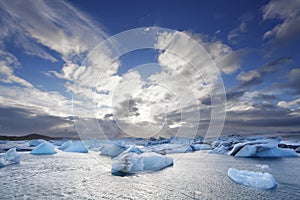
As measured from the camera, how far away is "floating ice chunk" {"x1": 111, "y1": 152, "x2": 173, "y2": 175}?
26.2 feet

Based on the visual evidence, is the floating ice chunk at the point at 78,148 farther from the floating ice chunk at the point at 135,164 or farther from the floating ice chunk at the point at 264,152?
the floating ice chunk at the point at 264,152

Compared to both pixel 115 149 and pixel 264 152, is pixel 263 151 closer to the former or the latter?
pixel 264 152

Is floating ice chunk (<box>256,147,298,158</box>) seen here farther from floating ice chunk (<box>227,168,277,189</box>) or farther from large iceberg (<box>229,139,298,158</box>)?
floating ice chunk (<box>227,168,277,189</box>)

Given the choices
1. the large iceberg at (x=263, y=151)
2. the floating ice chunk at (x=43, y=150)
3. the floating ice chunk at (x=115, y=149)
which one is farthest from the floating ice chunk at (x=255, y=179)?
the floating ice chunk at (x=43, y=150)

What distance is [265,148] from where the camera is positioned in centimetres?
1412

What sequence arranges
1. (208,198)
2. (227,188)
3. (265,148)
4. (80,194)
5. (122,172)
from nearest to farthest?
1. (208,198)
2. (80,194)
3. (227,188)
4. (122,172)
5. (265,148)

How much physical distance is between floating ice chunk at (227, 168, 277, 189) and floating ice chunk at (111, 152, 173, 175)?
3.38 metres

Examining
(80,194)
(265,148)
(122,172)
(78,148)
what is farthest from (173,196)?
(78,148)

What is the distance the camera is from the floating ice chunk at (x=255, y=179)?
553 cm

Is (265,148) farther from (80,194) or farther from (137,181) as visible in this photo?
(80,194)

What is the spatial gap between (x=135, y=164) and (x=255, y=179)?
433 centimetres

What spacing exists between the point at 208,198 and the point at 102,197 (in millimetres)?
2511

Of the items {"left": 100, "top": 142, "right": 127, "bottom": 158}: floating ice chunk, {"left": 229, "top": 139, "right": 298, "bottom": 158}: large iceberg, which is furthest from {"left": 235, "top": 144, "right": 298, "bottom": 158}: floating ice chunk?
{"left": 100, "top": 142, "right": 127, "bottom": 158}: floating ice chunk

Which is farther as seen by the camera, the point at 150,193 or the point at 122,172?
the point at 122,172
